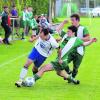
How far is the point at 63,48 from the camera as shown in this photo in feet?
45.9

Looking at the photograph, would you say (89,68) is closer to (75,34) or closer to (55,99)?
(75,34)

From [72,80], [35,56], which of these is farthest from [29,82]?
[72,80]

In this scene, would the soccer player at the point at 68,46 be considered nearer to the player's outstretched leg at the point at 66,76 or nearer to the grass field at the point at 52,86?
the player's outstretched leg at the point at 66,76

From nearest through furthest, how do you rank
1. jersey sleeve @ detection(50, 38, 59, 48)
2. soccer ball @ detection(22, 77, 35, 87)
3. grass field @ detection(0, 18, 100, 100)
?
grass field @ detection(0, 18, 100, 100), soccer ball @ detection(22, 77, 35, 87), jersey sleeve @ detection(50, 38, 59, 48)

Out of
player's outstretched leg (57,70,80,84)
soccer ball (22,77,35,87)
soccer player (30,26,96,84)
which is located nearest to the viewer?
soccer ball (22,77,35,87)

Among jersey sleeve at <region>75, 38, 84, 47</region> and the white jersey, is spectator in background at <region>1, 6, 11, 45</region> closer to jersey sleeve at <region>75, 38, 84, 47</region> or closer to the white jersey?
jersey sleeve at <region>75, 38, 84, 47</region>

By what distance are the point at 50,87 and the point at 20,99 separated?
1.93m

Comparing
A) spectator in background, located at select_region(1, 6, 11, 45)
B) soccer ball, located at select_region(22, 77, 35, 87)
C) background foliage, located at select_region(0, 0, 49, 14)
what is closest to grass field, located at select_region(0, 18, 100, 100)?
soccer ball, located at select_region(22, 77, 35, 87)

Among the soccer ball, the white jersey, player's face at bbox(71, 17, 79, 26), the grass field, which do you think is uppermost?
player's face at bbox(71, 17, 79, 26)

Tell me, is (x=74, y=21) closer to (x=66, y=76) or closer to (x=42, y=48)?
(x=42, y=48)

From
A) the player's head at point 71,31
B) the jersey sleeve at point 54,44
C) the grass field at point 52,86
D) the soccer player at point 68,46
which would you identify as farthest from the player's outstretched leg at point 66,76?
the player's head at point 71,31

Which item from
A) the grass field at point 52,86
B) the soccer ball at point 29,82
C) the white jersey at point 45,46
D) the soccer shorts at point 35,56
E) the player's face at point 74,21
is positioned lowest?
the grass field at point 52,86

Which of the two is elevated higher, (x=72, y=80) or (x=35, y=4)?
(x=35, y=4)

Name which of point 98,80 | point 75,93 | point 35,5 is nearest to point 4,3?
point 35,5
